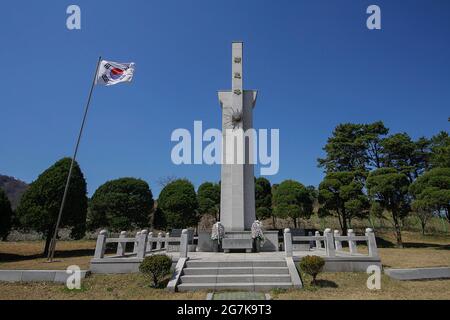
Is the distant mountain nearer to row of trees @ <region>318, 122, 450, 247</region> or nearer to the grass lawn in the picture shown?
row of trees @ <region>318, 122, 450, 247</region>

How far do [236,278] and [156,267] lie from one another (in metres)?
2.81

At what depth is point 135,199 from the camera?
33281 millimetres

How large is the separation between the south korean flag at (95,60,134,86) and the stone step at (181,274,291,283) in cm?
1375

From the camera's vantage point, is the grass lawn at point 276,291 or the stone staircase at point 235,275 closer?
the grass lawn at point 276,291

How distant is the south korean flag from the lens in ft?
62.5

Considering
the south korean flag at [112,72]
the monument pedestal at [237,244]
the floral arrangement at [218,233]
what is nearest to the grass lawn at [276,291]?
the monument pedestal at [237,244]

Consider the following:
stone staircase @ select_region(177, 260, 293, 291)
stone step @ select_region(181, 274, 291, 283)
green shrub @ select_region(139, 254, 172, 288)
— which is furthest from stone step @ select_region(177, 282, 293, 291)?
green shrub @ select_region(139, 254, 172, 288)

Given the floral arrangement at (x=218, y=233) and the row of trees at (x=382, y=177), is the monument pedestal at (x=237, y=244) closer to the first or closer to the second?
the floral arrangement at (x=218, y=233)

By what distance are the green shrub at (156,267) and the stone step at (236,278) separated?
83 centimetres

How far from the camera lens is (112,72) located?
19.3m

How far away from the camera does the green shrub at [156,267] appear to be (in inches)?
395

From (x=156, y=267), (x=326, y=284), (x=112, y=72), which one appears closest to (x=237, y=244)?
(x=326, y=284)

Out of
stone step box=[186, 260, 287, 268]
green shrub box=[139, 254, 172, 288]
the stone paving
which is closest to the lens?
the stone paving
